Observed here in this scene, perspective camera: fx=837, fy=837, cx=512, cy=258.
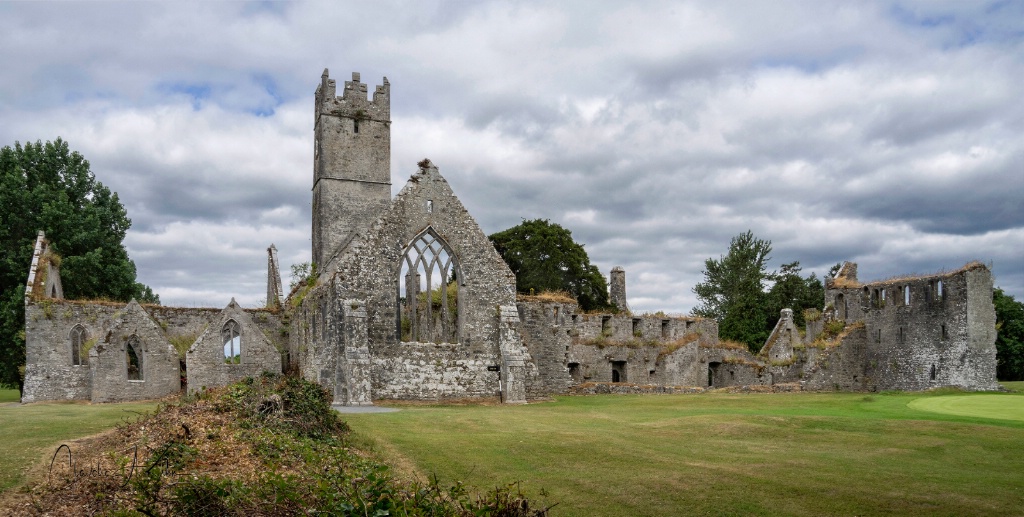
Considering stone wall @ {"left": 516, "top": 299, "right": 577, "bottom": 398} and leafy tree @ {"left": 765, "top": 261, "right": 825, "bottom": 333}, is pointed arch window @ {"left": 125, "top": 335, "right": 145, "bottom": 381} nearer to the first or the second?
stone wall @ {"left": 516, "top": 299, "right": 577, "bottom": 398}

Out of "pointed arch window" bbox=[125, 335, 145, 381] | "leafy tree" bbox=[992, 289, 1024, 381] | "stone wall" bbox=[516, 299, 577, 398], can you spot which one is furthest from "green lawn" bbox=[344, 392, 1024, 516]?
"leafy tree" bbox=[992, 289, 1024, 381]

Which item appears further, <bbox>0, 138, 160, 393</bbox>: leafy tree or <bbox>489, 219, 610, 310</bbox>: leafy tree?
<bbox>489, 219, 610, 310</bbox>: leafy tree

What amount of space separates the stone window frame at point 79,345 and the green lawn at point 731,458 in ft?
55.3

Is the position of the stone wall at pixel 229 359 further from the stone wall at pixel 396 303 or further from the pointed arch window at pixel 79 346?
the pointed arch window at pixel 79 346

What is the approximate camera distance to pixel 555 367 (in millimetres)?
32906

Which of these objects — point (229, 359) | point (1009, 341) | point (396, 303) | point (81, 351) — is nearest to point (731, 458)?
point (396, 303)

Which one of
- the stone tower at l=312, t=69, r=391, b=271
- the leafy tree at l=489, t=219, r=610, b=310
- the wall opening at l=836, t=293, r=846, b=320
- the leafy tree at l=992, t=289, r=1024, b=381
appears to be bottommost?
the leafy tree at l=992, t=289, r=1024, b=381

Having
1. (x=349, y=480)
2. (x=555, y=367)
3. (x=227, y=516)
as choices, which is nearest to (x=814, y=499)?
(x=349, y=480)

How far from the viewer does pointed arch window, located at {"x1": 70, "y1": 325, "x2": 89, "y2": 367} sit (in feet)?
103

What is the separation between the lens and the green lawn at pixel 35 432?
11.9 meters

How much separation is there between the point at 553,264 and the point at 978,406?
3496 cm

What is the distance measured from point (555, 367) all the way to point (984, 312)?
17.8m

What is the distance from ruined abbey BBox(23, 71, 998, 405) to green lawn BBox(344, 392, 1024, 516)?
685 cm

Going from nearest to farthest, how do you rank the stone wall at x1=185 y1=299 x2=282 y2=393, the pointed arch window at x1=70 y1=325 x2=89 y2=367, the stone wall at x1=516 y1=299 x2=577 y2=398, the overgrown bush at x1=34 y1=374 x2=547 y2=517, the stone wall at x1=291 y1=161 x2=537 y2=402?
the overgrown bush at x1=34 y1=374 x2=547 y2=517, the stone wall at x1=291 y1=161 x2=537 y2=402, the pointed arch window at x1=70 y1=325 x2=89 y2=367, the stone wall at x1=185 y1=299 x2=282 y2=393, the stone wall at x1=516 y1=299 x2=577 y2=398
